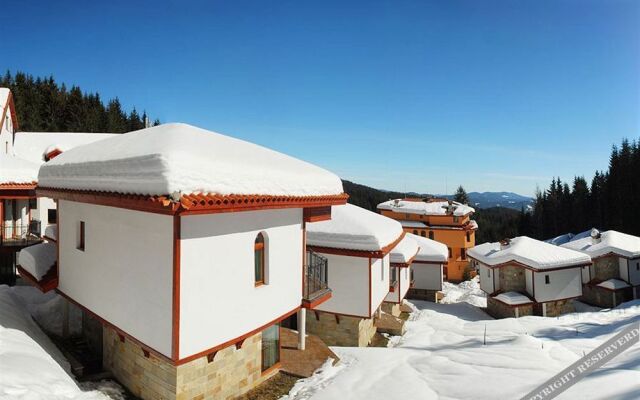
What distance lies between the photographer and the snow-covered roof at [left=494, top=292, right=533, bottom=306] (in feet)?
83.0

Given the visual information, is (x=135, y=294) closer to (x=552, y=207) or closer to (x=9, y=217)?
(x=9, y=217)

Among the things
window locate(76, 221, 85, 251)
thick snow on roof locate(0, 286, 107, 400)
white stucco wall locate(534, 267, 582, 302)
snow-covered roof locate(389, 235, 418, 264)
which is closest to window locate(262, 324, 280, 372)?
thick snow on roof locate(0, 286, 107, 400)

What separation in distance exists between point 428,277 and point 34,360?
28.6 m

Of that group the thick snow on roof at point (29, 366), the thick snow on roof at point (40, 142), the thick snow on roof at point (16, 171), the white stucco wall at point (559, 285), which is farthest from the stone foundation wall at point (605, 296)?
the thick snow on roof at point (40, 142)

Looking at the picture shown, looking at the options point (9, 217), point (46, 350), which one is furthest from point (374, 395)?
point (9, 217)

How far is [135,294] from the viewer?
24.6 ft

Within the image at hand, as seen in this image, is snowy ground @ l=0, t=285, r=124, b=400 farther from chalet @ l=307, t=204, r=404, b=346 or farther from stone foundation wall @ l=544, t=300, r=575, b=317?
stone foundation wall @ l=544, t=300, r=575, b=317

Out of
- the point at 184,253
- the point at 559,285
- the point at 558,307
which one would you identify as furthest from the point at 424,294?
the point at 184,253

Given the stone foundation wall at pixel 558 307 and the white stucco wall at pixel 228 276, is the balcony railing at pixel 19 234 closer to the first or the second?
the white stucco wall at pixel 228 276

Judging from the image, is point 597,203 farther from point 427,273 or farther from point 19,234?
point 19,234

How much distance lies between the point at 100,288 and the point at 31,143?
29.1 meters

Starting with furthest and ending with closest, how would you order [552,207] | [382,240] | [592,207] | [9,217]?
[552,207]
[592,207]
[9,217]
[382,240]

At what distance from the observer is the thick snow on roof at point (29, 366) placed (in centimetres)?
625

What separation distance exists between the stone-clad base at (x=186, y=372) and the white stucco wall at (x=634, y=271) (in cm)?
3465
